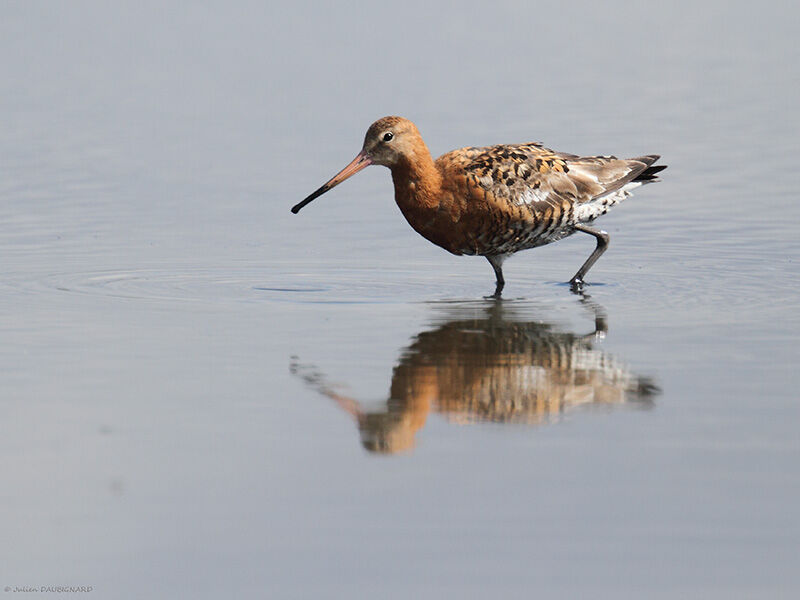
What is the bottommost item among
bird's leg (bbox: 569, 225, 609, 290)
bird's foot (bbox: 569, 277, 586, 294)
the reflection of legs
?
the reflection of legs

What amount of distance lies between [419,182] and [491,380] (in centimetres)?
333

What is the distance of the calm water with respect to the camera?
18.0 ft

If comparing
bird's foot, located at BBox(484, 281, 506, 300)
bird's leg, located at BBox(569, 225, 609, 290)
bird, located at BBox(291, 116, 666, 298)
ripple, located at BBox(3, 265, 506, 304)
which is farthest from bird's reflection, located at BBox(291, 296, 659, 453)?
bird's leg, located at BBox(569, 225, 609, 290)

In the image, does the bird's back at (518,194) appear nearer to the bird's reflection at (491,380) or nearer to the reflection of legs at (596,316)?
the reflection of legs at (596,316)

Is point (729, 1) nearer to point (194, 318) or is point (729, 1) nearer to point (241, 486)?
point (194, 318)

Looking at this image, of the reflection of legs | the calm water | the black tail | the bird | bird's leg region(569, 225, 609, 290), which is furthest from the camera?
the black tail

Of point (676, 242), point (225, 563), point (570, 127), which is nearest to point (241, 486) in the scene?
point (225, 563)

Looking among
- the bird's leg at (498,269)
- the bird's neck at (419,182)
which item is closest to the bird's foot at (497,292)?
the bird's leg at (498,269)

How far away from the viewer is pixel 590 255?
12.1 m

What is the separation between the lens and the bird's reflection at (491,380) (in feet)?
23.8

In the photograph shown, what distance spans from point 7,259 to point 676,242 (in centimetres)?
540

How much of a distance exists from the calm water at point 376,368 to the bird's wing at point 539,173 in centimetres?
64

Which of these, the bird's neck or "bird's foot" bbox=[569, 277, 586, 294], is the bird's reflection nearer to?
"bird's foot" bbox=[569, 277, 586, 294]

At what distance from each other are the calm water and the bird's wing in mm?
643
